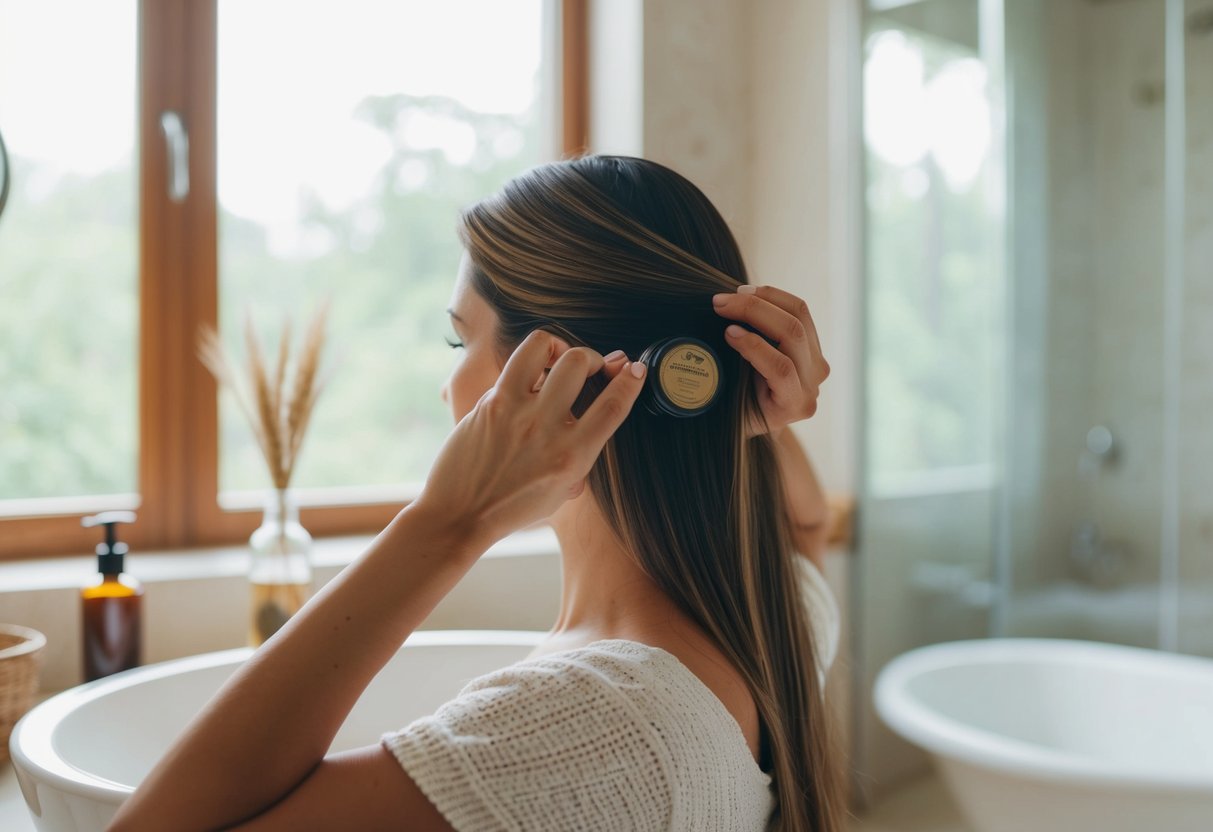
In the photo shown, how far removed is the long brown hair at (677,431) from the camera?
0.83 meters

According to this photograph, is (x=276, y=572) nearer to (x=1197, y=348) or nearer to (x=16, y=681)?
(x=16, y=681)

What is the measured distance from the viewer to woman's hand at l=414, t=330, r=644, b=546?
0.67 metres

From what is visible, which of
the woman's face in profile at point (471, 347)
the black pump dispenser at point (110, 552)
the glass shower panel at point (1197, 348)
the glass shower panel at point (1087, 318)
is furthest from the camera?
the glass shower panel at point (1087, 318)

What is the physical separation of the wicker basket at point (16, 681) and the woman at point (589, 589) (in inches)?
20.3

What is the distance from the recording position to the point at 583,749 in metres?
0.64

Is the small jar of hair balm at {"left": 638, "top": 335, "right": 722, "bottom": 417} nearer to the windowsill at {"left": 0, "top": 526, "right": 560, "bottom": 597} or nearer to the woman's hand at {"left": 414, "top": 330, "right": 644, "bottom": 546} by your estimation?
the woman's hand at {"left": 414, "top": 330, "right": 644, "bottom": 546}

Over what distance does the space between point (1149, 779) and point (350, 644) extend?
1.39 meters

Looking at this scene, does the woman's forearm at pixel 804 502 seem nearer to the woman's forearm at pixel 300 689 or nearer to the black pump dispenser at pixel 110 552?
the woman's forearm at pixel 300 689

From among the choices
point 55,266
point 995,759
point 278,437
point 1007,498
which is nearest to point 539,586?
point 278,437

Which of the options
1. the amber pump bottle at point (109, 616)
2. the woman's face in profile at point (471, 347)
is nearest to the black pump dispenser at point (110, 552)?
the amber pump bottle at point (109, 616)

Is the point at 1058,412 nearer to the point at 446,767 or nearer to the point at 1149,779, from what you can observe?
the point at 1149,779

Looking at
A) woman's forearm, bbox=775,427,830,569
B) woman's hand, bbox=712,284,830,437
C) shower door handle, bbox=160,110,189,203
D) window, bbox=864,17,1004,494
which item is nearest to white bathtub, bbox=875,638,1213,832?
window, bbox=864,17,1004,494

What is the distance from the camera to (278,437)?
1243 mm

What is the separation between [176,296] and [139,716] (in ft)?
2.90
